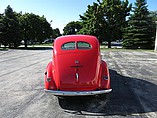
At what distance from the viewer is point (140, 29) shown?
32875 millimetres

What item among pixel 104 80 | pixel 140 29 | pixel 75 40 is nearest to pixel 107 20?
pixel 140 29

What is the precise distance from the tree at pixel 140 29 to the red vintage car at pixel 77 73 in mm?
29117

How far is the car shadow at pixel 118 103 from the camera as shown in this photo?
15.5ft

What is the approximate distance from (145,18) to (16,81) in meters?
30.4

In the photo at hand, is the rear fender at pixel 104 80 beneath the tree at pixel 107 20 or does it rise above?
beneath

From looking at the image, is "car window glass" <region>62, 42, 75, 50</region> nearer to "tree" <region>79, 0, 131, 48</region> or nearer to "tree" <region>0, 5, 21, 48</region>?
"tree" <region>79, 0, 131, 48</region>

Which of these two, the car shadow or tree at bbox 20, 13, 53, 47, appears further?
tree at bbox 20, 13, 53, 47

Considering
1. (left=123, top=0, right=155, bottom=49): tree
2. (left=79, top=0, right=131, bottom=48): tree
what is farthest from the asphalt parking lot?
(left=79, top=0, right=131, bottom=48): tree

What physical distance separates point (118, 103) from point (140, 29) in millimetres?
29990

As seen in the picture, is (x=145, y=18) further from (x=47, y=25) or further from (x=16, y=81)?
(x=16, y=81)

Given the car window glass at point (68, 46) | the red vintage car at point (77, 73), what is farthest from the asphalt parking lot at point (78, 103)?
the car window glass at point (68, 46)

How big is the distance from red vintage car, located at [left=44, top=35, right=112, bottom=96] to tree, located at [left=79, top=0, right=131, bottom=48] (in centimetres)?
2987

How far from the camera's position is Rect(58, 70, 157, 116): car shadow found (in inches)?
187

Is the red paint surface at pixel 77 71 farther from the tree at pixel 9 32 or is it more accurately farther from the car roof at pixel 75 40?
the tree at pixel 9 32
